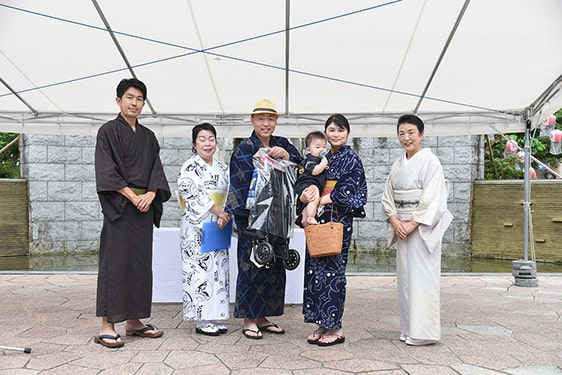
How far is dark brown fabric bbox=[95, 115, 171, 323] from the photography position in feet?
11.4

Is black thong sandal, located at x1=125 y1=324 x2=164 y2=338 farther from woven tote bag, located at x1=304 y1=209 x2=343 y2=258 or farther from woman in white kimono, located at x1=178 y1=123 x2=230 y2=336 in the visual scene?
woven tote bag, located at x1=304 y1=209 x2=343 y2=258

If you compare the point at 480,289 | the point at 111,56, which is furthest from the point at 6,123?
the point at 480,289

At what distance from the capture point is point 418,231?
3568 mm

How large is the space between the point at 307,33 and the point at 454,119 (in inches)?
93.3

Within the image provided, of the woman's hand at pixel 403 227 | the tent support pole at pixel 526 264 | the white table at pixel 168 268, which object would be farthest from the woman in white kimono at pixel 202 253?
the tent support pole at pixel 526 264

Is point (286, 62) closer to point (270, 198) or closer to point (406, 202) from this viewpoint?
point (270, 198)

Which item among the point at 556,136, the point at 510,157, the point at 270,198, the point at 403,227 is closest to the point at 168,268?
the point at 270,198

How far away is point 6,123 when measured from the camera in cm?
582

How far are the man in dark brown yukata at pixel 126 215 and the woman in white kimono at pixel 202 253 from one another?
24cm

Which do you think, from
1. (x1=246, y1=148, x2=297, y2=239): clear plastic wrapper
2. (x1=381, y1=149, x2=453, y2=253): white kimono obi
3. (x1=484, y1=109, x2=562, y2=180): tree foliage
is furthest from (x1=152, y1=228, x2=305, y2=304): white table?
(x1=484, y1=109, x2=562, y2=180): tree foliage

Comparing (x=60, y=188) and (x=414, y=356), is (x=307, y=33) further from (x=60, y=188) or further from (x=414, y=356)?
(x=60, y=188)

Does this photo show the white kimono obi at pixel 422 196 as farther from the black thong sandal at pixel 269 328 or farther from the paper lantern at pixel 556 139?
the paper lantern at pixel 556 139

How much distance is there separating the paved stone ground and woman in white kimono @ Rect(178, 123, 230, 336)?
0.19m

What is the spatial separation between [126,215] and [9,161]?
32.9 feet
